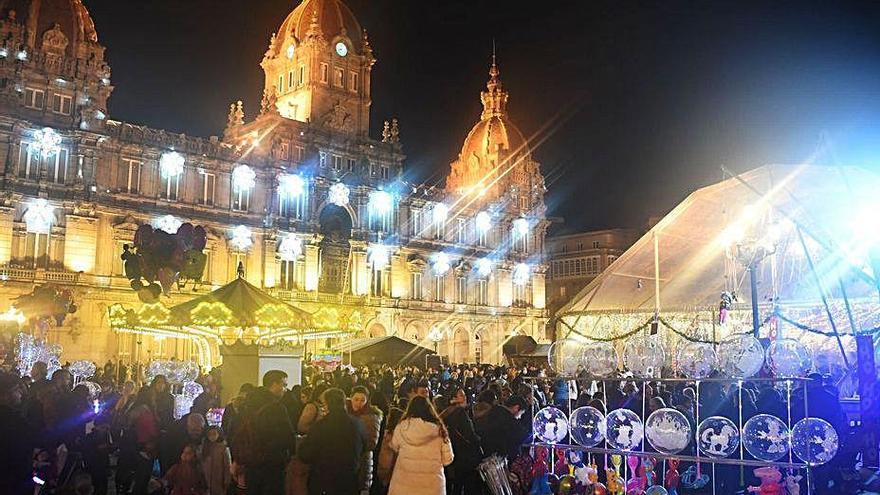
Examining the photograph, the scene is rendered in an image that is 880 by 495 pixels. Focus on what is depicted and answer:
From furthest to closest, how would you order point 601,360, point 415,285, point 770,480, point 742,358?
point 415,285 < point 601,360 < point 742,358 < point 770,480

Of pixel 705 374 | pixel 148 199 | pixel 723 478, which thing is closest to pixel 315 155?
pixel 148 199

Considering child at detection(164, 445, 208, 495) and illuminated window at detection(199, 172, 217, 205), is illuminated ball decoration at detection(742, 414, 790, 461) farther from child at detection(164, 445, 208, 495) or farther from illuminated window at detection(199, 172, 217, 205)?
illuminated window at detection(199, 172, 217, 205)

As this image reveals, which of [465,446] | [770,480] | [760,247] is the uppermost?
[760,247]

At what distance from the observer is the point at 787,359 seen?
13.4m

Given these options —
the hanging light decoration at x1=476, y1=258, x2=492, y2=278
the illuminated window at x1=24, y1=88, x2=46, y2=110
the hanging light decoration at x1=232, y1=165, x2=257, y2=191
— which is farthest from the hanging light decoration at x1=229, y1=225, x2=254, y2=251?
the hanging light decoration at x1=476, y1=258, x2=492, y2=278

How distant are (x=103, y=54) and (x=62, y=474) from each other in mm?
33796

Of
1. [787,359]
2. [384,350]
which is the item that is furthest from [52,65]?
[787,359]

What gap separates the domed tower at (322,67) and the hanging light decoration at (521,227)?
1479 centimetres

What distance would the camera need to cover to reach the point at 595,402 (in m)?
13.2

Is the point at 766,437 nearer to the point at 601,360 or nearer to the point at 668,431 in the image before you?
the point at 668,431

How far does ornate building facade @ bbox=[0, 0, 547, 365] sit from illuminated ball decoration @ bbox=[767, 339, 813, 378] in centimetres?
1016

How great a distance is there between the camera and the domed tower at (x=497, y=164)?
59.7m

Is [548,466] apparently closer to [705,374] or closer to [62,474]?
[705,374]

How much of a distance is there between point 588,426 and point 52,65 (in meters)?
35.1
